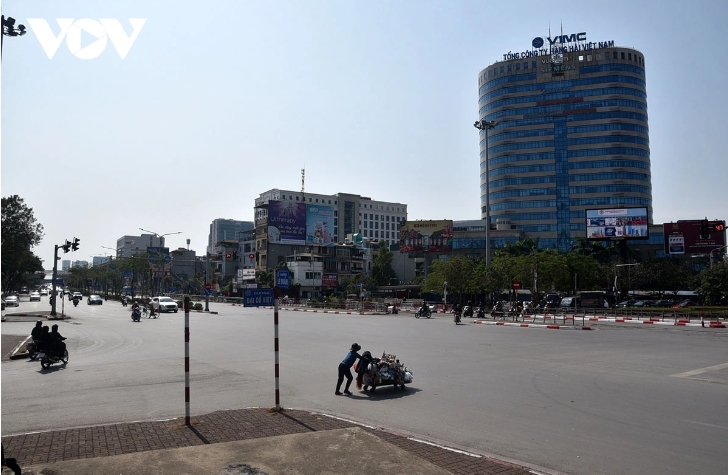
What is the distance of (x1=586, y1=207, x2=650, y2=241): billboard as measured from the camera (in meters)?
66.9

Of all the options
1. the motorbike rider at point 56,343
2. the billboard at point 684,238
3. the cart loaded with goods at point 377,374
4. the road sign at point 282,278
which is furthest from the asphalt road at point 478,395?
the billboard at point 684,238

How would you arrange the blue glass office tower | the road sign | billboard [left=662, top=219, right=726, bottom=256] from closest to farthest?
the road sign < billboard [left=662, top=219, right=726, bottom=256] < the blue glass office tower

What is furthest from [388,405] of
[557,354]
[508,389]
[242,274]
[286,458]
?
[242,274]

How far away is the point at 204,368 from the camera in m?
16.0

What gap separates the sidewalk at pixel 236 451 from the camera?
6535mm

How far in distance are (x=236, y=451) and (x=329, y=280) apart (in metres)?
90.1

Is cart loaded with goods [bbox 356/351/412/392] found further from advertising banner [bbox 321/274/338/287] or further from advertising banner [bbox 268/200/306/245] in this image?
advertising banner [bbox 321/274/338/287]

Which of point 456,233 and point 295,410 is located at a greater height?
point 456,233

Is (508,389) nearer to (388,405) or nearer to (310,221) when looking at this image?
(388,405)

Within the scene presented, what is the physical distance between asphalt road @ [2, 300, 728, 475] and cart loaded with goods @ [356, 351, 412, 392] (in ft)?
1.00

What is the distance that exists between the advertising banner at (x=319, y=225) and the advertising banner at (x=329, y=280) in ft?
19.5

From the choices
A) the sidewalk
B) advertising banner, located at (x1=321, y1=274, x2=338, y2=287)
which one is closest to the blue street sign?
the sidewalk

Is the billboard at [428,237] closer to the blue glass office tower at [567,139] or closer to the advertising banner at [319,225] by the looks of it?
the advertising banner at [319,225]

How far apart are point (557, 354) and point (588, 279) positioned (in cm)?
4911
